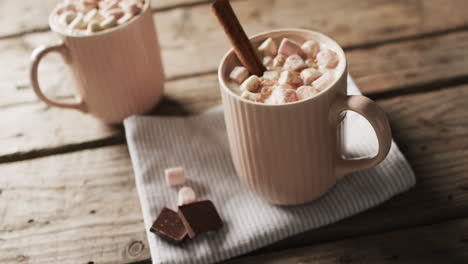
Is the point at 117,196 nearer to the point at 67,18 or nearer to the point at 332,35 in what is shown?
the point at 67,18

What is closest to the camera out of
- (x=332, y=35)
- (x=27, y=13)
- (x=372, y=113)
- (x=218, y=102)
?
(x=372, y=113)

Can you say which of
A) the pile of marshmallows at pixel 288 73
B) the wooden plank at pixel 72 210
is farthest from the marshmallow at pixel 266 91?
the wooden plank at pixel 72 210

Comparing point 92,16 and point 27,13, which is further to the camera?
point 27,13

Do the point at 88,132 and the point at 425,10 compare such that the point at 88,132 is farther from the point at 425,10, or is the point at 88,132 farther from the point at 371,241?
the point at 425,10

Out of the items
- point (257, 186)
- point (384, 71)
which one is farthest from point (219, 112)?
point (384, 71)

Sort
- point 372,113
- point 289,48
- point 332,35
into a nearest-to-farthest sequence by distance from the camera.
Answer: point 372,113, point 289,48, point 332,35

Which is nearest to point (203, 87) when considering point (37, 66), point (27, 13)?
point (37, 66)

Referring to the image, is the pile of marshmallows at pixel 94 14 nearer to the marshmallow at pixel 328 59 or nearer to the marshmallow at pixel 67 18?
the marshmallow at pixel 67 18
